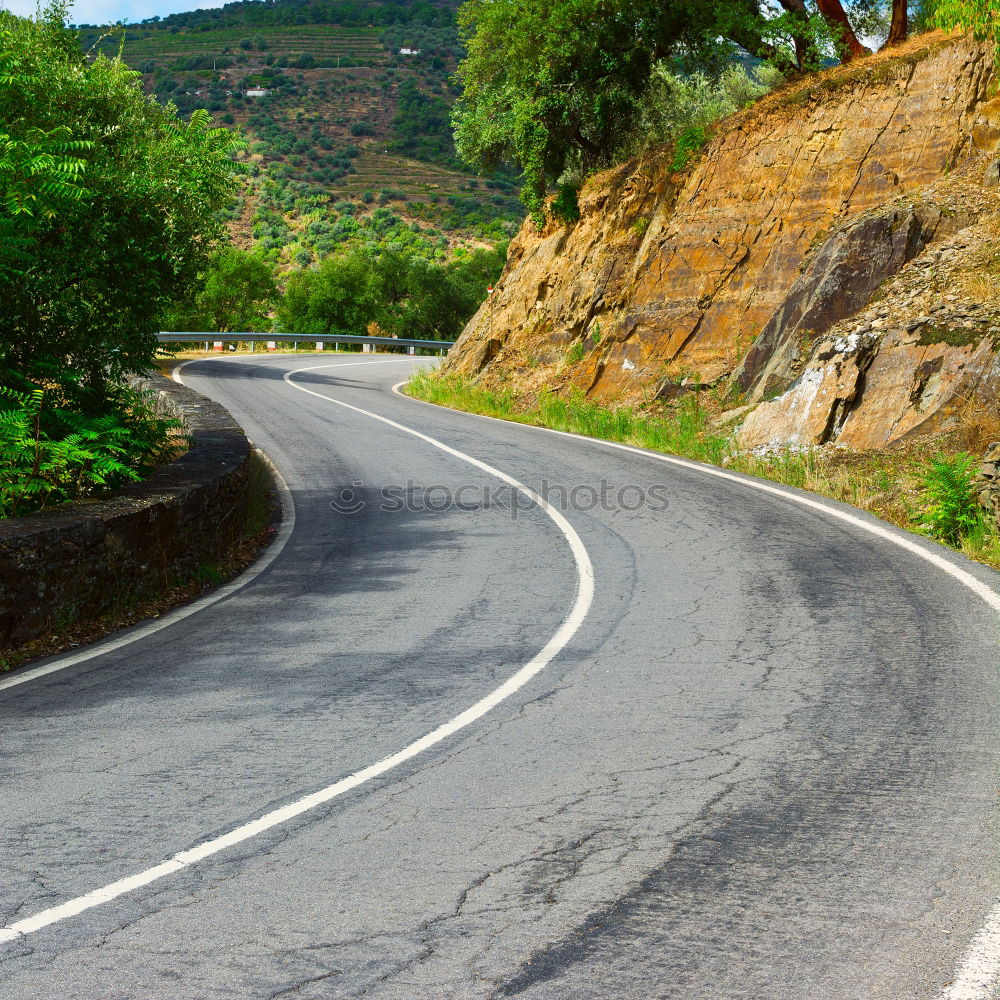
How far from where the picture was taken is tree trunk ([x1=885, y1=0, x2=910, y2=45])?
23.5 meters

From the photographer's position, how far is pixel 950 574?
9.51 m

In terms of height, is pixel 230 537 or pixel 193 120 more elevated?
pixel 193 120

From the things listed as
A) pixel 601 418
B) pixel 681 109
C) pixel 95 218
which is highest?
pixel 681 109

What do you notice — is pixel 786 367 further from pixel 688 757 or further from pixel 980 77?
pixel 688 757

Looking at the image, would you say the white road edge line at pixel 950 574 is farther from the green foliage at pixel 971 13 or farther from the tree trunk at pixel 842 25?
the tree trunk at pixel 842 25

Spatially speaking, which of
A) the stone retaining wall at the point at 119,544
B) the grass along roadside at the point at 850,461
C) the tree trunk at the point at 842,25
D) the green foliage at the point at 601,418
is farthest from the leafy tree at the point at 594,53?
the stone retaining wall at the point at 119,544

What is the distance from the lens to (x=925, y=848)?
4438mm

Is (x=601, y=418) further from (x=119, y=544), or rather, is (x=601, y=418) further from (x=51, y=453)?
(x=119, y=544)

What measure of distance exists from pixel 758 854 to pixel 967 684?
2911 millimetres

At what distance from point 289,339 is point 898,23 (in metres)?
31.0

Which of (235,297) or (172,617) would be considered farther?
(235,297)

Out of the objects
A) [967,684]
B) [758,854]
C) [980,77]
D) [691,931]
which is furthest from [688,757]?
[980,77]
